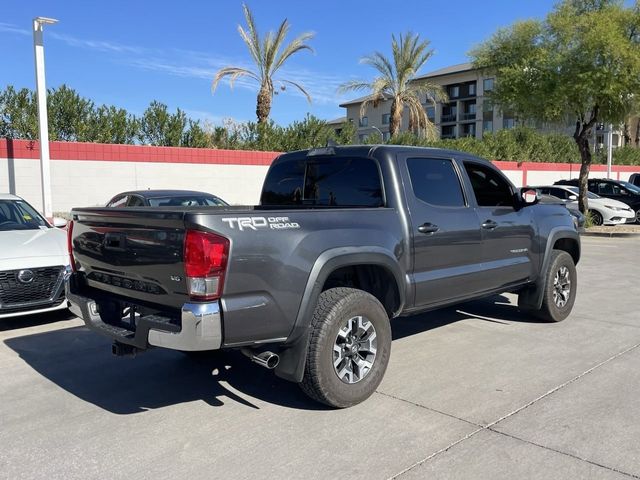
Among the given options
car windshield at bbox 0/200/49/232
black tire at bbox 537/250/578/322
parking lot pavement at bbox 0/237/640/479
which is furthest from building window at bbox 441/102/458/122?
parking lot pavement at bbox 0/237/640/479

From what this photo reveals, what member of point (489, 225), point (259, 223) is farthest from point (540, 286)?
point (259, 223)

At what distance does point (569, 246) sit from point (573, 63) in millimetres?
12761

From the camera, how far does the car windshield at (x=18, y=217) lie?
7508mm

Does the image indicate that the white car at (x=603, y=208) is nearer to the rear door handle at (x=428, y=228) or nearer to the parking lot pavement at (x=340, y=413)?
the parking lot pavement at (x=340, y=413)

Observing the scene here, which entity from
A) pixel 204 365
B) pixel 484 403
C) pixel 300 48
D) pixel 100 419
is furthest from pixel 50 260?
pixel 300 48

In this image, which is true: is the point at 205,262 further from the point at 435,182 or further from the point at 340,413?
the point at 435,182

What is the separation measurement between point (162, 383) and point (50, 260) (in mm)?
2521

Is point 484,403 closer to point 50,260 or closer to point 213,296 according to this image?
point 213,296

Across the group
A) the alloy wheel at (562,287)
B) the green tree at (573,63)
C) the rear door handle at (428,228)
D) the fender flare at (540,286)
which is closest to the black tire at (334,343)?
the rear door handle at (428,228)

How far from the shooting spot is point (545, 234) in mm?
6508

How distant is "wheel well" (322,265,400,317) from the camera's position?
464 centimetres

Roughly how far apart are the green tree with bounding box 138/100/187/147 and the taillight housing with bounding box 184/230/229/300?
1611 centimetres

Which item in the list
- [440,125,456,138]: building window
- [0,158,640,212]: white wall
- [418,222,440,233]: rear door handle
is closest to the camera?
[418,222,440,233]: rear door handle

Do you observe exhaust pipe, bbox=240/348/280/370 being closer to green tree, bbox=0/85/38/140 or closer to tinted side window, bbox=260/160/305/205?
tinted side window, bbox=260/160/305/205
